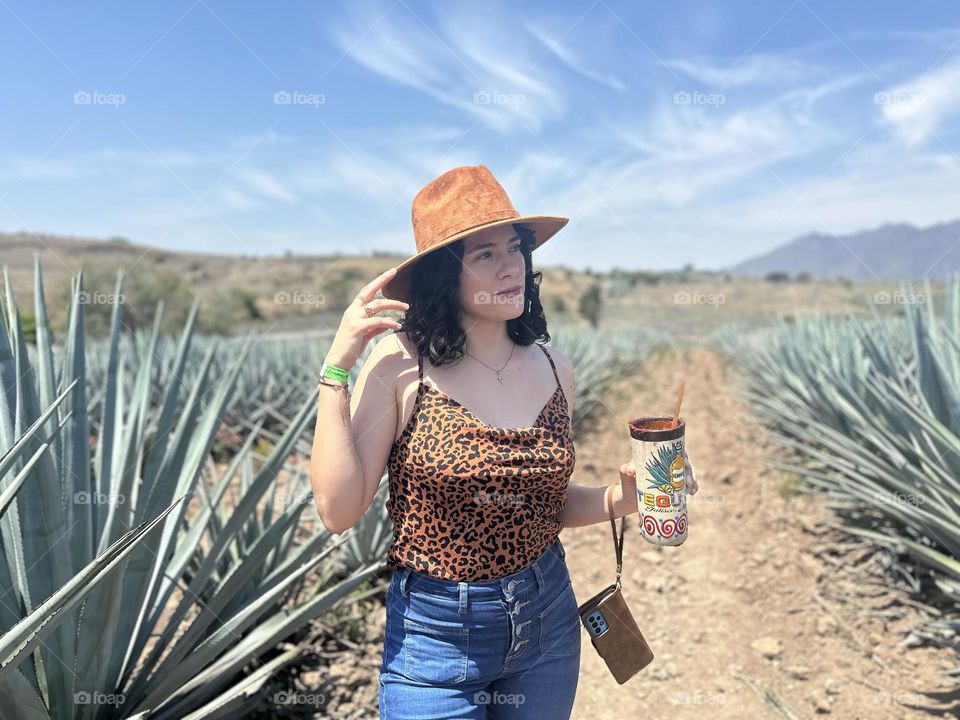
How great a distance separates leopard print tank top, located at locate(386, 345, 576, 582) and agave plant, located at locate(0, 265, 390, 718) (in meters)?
0.25

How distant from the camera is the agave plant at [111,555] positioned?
1385mm

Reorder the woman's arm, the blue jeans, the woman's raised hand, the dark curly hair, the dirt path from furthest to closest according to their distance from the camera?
the dirt path
the woman's arm
the dark curly hair
the blue jeans
the woman's raised hand

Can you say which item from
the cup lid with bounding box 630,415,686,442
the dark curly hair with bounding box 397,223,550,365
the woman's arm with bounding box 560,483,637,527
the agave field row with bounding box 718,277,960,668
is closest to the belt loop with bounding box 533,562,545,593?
the woman's arm with bounding box 560,483,637,527

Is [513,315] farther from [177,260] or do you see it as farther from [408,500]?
[177,260]

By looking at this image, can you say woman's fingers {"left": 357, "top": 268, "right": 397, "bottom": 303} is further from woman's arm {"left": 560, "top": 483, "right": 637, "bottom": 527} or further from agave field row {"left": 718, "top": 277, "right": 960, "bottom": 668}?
agave field row {"left": 718, "top": 277, "right": 960, "bottom": 668}

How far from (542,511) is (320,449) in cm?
48

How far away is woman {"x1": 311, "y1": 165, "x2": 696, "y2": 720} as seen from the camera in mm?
1309

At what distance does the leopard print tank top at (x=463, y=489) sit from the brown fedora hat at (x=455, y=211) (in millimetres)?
242

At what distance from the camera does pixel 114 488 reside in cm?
174

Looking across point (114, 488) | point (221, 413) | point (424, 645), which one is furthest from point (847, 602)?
point (114, 488)

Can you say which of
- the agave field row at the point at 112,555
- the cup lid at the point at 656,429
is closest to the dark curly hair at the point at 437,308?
the cup lid at the point at 656,429

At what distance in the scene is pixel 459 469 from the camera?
132 centimetres

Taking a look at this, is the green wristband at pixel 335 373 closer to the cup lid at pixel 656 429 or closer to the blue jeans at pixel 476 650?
the blue jeans at pixel 476 650

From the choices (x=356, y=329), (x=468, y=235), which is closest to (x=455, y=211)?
(x=468, y=235)
